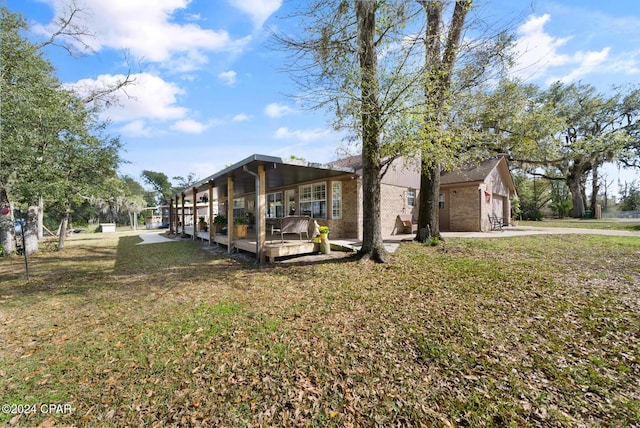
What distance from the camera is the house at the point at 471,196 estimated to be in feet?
45.4

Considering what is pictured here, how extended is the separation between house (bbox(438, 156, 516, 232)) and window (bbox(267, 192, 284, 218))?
9.37 meters

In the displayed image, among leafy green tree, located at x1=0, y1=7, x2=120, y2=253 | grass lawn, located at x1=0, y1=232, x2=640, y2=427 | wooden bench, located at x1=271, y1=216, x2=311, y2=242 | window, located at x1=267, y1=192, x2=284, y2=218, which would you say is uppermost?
leafy green tree, located at x1=0, y1=7, x2=120, y2=253

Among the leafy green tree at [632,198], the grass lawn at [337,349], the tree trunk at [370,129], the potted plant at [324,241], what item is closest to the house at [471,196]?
the grass lawn at [337,349]

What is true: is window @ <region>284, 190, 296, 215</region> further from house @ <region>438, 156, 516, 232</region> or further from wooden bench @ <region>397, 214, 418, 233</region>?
house @ <region>438, 156, 516, 232</region>

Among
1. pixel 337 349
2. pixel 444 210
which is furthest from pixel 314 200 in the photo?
pixel 337 349

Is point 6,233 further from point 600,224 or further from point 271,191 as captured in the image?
point 600,224

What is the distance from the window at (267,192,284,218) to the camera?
1450cm

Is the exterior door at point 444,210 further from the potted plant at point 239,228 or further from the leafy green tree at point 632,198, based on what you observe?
the leafy green tree at point 632,198

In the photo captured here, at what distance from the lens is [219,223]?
11883mm

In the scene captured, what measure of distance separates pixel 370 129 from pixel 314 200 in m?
6.00

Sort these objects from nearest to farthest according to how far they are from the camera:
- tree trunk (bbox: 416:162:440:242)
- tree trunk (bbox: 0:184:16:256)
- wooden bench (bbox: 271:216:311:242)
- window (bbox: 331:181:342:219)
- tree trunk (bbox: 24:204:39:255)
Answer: wooden bench (bbox: 271:216:311:242), tree trunk (bbox: 416:162:440:242), tree trunk (bbox: 0:184:16:256), tree trunk (bbox: 24:204:39:255), window (bbox: 331:181:342:219)

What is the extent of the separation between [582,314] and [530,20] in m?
7.83

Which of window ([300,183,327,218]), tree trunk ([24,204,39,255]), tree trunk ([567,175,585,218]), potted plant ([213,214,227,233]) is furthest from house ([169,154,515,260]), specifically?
→ tree trunk ([567,175,585,218])

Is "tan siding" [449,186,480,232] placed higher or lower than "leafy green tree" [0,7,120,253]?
lower
